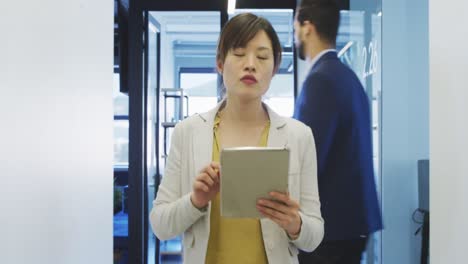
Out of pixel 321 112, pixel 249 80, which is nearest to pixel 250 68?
pixel 249 80

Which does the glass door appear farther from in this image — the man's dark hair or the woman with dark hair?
the woman with dark hair

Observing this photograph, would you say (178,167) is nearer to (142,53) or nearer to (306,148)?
(306,148)

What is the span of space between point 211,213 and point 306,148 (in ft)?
0.88

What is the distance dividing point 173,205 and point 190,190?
0.06 meters

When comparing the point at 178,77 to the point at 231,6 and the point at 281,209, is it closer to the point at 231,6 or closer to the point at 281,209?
the point at 231,6

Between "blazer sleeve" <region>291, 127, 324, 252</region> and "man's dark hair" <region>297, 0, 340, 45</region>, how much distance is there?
119 centimetres

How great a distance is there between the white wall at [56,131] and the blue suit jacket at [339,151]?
86cm

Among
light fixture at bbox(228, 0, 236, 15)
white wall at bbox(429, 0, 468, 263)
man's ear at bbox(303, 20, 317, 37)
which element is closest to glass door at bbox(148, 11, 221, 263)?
light fixture at bbox(228, 0, 236, 15)

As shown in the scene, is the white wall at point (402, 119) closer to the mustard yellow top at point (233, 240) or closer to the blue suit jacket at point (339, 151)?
the blue suit jacket at point (339, 151)

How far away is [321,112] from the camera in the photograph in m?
1.78

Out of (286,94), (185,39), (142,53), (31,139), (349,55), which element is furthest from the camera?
(185,39)

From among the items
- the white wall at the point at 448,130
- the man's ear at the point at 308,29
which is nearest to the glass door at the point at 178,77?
the man's ear at the point at 308,29

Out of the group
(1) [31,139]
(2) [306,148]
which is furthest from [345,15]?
(1) [31,139]

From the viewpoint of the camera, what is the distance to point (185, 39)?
7.68 m
